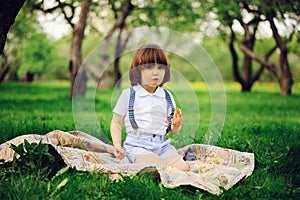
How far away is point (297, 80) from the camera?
2742 cm

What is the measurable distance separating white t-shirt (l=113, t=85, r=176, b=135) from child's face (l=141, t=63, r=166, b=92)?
0.10 metres

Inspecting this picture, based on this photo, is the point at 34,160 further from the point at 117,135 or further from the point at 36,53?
the point at 36,53

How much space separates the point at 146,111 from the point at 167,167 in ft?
1.95

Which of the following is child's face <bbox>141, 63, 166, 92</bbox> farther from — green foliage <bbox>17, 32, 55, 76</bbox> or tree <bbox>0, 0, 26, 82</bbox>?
green foliage <bbox>17, 32, 55, 76</bbox>

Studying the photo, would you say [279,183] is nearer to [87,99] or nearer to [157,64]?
[157,64]

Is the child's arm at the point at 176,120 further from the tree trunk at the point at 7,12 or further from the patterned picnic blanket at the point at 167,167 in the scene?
the tree trunk at the point at 7,12

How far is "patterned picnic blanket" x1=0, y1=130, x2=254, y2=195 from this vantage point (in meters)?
3.43

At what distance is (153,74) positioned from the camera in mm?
4035

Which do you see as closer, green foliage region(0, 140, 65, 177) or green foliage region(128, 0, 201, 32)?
green foliage region(0, 140, 65, 177)

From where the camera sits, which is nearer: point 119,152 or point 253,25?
point 119,152

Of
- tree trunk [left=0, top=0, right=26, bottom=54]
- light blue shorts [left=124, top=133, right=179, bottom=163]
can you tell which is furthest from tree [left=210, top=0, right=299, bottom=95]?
tree trunk [left=0, top=0, right=26, bottom=54]

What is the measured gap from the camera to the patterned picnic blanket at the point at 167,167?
3.43m

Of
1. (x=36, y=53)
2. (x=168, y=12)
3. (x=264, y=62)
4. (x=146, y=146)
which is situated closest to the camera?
(x=146, y=146)

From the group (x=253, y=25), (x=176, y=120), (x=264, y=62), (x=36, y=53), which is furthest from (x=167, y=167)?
(x=36, y=53)
